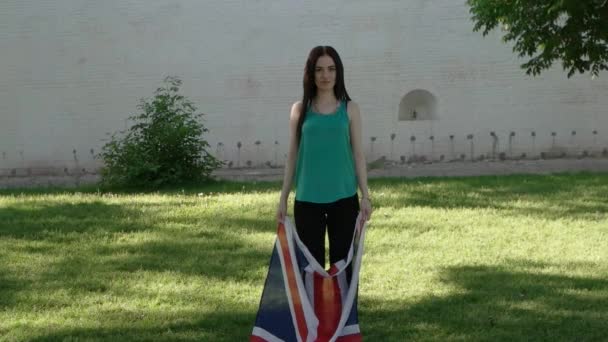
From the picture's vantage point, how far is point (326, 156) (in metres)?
5.24

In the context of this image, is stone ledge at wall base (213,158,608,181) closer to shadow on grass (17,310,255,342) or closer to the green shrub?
the green shrub

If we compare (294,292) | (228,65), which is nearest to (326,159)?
(294,292)

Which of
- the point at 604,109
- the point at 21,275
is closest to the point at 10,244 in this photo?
the point at 21,275

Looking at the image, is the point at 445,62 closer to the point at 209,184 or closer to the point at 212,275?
the point at 209,184

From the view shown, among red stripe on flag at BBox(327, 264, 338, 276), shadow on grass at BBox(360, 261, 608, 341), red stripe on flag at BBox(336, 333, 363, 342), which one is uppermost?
red stripe on flag at BBox(327, 264, 338, 276)

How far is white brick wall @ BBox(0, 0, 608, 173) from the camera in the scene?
1622 cm

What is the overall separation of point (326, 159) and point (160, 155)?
7821 millimetres

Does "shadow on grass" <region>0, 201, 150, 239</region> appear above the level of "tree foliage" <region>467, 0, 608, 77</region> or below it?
below

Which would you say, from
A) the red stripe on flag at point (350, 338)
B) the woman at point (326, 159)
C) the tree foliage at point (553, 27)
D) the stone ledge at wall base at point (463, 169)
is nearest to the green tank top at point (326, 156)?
the woman at point (326, 159)

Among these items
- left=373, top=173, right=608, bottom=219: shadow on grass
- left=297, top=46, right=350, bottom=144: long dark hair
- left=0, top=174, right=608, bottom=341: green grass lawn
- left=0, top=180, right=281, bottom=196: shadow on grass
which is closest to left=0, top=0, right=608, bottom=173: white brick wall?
left=0, top=180, right=281, bottom=196: shadow on grass

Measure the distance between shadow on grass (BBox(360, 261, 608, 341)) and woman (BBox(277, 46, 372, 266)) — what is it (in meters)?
0.80

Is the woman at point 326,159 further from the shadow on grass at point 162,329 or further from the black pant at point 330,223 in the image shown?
the shadow on grass at point 162,329

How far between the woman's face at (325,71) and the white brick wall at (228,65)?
11.0m

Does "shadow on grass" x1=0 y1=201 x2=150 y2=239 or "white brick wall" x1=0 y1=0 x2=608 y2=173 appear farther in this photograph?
"white brick wall" x1=0 y1=0 x2=608 y2=173
